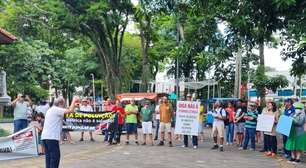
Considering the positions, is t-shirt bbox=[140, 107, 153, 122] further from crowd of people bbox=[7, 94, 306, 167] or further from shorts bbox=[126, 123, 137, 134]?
shorts bbox=[126, 123, 137, 134]

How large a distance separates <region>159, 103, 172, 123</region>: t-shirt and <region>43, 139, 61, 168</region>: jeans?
28.0 ft

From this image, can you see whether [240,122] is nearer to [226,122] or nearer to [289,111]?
[226,122]

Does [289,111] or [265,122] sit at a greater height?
[289,111]

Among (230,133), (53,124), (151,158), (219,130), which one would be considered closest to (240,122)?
(230,133)

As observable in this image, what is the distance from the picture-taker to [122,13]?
107 ft

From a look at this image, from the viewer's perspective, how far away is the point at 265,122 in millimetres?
16469

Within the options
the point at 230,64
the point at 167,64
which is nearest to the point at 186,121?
the point at 230,64

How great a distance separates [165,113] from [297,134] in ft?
17.3

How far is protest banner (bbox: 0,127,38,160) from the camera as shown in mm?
14430

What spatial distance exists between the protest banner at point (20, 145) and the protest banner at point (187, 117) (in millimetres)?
→ 5546

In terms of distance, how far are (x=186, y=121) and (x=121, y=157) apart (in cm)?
444

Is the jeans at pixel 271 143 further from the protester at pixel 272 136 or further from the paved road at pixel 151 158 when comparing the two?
the paved road at pixel 151 158

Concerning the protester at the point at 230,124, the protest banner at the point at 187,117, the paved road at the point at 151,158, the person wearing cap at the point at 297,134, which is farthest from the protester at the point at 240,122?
the person wearing cap at the point at 297,134

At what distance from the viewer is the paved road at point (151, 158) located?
13.3 meters
